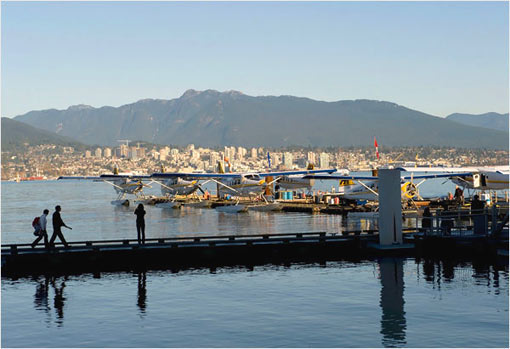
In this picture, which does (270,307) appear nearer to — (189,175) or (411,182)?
(411,182)

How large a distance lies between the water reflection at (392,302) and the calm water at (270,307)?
1.1 inches

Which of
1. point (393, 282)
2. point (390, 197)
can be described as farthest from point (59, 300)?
point (390, 197)

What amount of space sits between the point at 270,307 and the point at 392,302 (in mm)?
3164

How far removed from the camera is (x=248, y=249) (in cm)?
2794

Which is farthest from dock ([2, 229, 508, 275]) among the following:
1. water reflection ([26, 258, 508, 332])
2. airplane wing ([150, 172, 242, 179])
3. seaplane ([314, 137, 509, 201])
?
airplane wing ([150, 172, 242, 179])

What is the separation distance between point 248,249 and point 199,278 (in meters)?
4.00

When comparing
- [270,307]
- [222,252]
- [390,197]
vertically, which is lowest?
[270,307]

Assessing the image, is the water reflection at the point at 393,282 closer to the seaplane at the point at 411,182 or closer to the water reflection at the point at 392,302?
the water reflection at the point at 392,302

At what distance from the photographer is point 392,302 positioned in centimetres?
2031

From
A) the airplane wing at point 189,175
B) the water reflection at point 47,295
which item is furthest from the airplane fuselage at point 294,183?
the water reflection at point 47,295

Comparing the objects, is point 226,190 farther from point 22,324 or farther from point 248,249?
point 22,324

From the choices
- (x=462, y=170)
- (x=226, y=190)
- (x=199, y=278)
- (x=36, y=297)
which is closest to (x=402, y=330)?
(x=199, y=278)

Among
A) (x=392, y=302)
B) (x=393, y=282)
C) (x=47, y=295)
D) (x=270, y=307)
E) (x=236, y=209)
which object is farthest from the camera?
(x=236, y=209)

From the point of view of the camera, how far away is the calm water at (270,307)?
16797 millimetres
